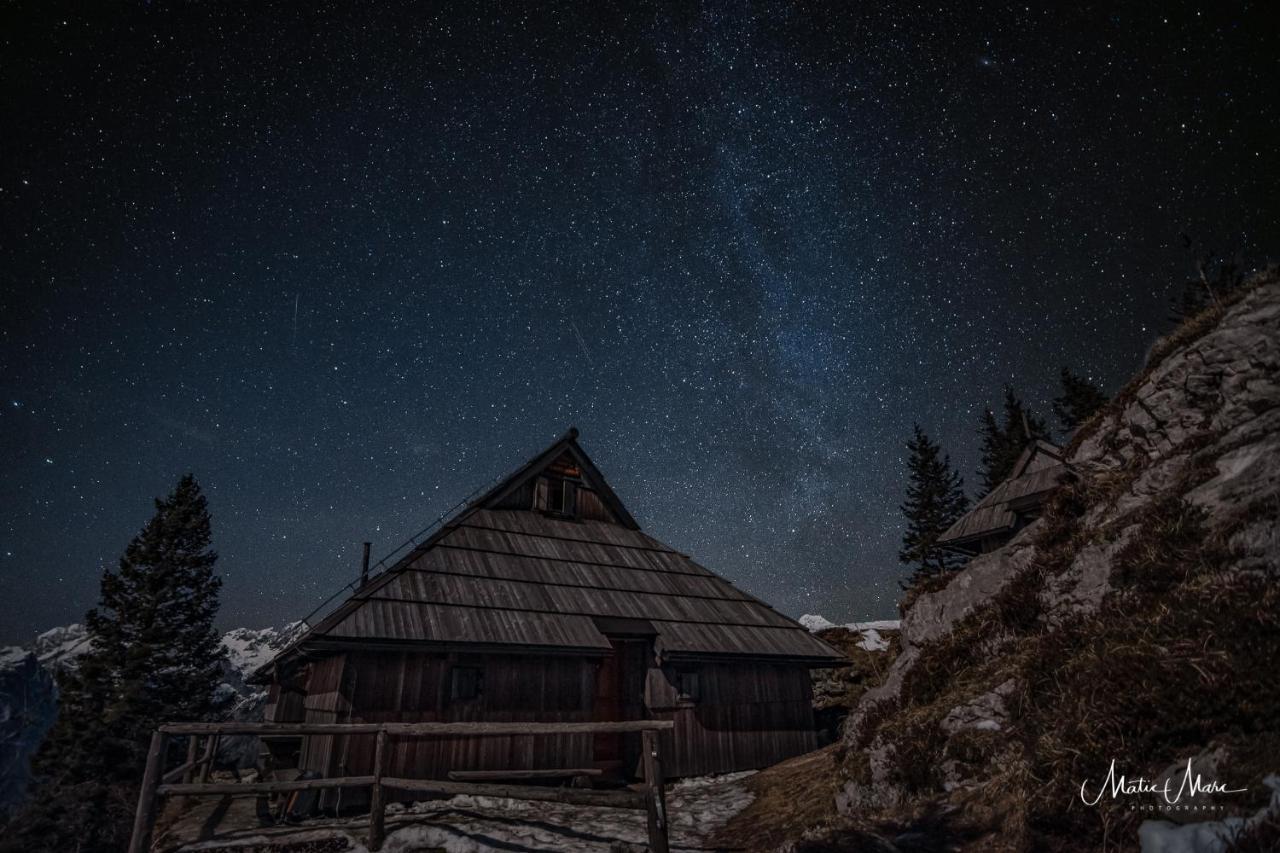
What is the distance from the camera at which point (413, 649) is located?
45.0 ft

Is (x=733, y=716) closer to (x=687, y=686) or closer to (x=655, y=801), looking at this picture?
(x=687, y=686)

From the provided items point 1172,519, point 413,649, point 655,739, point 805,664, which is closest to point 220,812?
point 413,649

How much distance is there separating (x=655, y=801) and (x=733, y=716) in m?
11.4

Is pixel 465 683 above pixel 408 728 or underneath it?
above

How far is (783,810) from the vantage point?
1084 cm

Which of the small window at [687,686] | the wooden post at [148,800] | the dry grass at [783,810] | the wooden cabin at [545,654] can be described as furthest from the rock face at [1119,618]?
the wooden post at [148,800]

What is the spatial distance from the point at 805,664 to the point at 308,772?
1410 centimetres

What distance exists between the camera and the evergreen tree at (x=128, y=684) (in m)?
26.4

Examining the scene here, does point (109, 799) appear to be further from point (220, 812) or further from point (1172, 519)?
point (1172, 519)

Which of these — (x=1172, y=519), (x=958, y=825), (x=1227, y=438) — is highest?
(x=1227, y=438)

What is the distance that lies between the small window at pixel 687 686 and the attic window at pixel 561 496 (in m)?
7.65

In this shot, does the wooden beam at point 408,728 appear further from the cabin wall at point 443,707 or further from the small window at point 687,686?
the small window at point 687,686

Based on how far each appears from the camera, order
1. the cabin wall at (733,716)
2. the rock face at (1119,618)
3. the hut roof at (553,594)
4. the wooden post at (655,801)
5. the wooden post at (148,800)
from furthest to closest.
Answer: the cabin wall at (733,716), the hut roof at (553,594), the wooden post at (148,800), the wooden post at (655,801), the rock face at (1119,618)

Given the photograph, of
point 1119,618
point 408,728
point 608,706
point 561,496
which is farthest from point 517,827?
point 561,496
